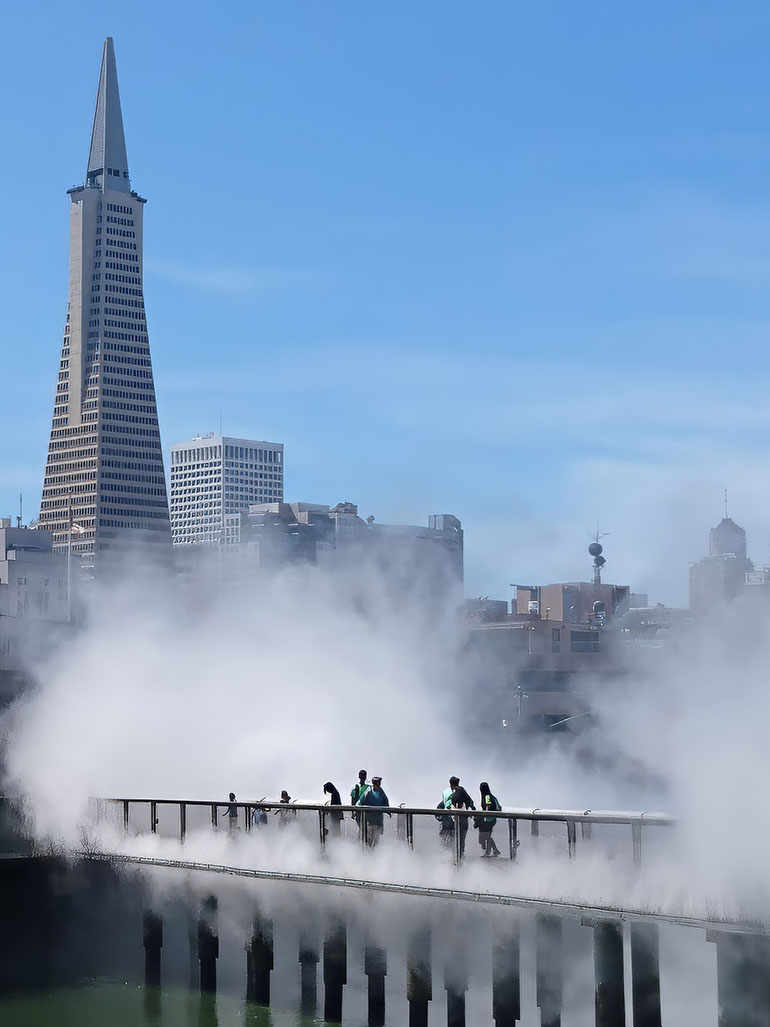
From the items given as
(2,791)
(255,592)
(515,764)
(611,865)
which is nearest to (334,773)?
(2,791)

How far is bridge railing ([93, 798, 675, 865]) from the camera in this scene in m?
21.1

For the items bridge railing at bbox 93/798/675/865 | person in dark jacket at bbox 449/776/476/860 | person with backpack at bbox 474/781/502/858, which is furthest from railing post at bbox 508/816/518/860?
person in dark jacket at bbox 449/776/476/860

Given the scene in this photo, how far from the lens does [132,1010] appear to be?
1152 inches

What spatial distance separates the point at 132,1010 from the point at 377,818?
791 centimetres

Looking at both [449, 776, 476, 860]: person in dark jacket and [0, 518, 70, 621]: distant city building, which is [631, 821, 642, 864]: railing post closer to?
[449, 776, 476, 860]: person in dark jacket

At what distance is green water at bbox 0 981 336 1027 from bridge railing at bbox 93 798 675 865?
321 centimetres

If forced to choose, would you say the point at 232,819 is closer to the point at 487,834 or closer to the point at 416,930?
the point at 416,930

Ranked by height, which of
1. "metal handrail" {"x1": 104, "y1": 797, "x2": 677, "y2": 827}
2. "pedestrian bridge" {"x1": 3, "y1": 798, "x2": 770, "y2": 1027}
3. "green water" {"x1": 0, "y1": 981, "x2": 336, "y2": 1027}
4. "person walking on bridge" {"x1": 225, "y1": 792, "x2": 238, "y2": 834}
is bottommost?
"green water" {"x1": 0, "y1": 981, "x2": 336, "y2": 1027}

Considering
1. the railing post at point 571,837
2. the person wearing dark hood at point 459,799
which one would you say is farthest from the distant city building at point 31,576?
the railing post at point 571,837

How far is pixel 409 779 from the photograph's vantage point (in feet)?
164

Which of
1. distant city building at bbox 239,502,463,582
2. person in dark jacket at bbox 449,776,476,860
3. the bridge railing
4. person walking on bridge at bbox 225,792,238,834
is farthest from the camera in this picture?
distant city building at bbox 239,502,463,582

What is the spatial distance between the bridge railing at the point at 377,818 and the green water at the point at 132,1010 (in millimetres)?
3211

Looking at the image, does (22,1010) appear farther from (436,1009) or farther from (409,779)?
(409,779)

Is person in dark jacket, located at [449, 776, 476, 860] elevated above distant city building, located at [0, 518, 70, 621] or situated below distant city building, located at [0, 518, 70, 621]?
below
